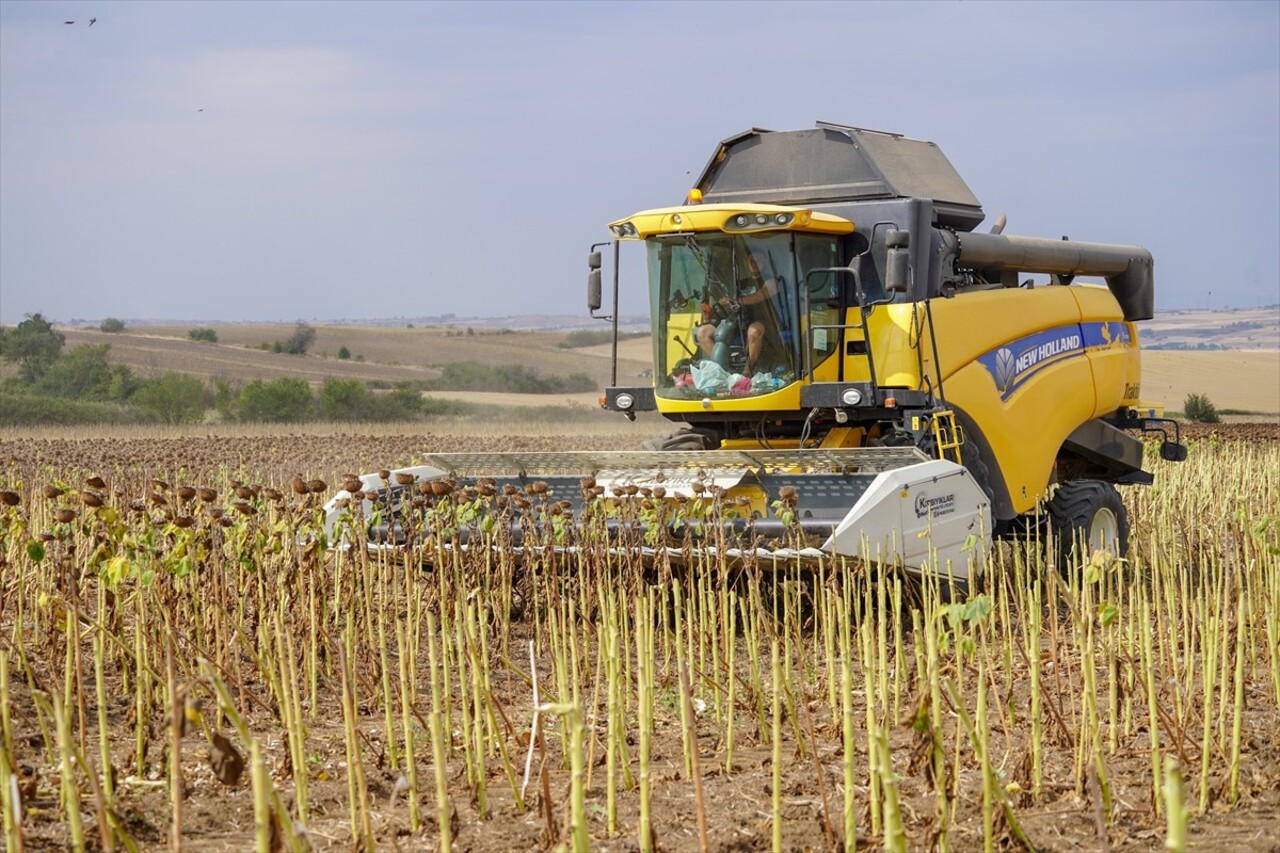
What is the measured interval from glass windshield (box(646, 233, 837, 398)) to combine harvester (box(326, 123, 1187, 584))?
0.04ft

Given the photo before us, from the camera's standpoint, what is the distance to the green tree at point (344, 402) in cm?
3559

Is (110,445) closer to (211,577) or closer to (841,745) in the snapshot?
(211,577)

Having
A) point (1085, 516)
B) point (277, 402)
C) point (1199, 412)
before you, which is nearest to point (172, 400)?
point (277, 402)

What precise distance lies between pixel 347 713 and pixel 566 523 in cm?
334

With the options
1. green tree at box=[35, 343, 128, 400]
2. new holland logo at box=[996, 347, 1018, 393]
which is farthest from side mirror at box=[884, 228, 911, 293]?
green tree at box=[35, 343, 128, 400]

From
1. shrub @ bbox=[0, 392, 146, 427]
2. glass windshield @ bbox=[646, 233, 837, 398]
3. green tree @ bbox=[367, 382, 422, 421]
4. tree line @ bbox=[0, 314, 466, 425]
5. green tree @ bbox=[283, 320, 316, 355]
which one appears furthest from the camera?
green tree @ bbox=[283, 320, 316, 355]

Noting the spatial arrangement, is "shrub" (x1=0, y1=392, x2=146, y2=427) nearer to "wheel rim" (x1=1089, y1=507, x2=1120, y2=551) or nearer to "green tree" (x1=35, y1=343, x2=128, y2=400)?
"green tree" (x1=35, y1=343, x2=128, y2=400)

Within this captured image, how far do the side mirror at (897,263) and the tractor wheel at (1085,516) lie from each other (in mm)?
2094

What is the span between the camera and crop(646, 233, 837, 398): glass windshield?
355 inches

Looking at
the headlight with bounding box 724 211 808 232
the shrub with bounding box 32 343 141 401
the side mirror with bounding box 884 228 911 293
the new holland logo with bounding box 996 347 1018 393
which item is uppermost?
the headlight with bounding box 724 211 808 232

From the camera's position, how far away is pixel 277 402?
113 ft

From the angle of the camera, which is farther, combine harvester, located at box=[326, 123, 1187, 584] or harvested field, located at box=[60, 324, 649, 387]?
harvested field, located at box=[60, 324, 649, 387]

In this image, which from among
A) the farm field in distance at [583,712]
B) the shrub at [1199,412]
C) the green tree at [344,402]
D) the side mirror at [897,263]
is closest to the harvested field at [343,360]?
the green tree at [344,402]

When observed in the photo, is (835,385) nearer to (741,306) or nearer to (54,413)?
(741,306)
